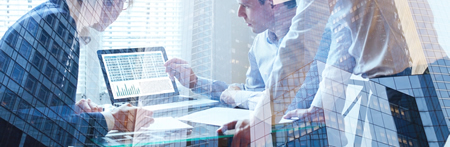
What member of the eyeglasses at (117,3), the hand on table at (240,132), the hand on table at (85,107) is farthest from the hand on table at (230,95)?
the eyeglasses at (117,3)

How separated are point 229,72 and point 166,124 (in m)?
0.46

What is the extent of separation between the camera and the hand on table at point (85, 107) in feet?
7.17

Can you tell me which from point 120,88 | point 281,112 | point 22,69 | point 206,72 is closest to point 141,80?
point 120,88

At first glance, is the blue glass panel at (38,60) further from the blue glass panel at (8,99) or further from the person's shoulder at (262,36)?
the person's shoulder at (262,36)

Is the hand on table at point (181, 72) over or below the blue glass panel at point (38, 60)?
below

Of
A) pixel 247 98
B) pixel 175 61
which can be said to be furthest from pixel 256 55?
pixel 175 61

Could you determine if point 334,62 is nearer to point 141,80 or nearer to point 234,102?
point 234,102

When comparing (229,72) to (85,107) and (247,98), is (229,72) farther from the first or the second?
(85,107)

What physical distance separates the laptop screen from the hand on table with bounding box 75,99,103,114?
0.11 m

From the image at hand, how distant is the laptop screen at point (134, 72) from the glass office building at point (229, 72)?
0.18 feet

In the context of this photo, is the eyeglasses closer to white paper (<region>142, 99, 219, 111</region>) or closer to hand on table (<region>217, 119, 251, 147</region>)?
white paper (<region>142, 99, 219, 111</region>)

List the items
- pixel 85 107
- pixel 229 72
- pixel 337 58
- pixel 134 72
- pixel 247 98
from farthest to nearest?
pixel 134 72
pixel 85 107
pixel 229 72
pixel 247 98
pixel 337 58

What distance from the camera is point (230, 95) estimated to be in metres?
2.03

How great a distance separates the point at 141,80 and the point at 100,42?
14.9 inches
